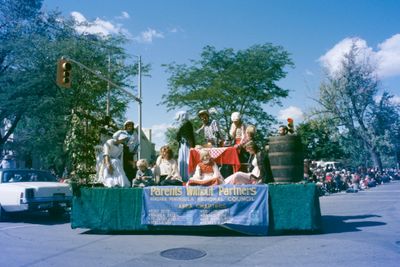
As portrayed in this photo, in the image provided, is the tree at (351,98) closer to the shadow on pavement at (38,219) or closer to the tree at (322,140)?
the tree at (322,140)

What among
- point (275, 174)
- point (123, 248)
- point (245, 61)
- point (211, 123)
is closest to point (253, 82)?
point (245, 61)

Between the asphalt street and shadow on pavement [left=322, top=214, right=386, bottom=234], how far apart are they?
2 centimetres

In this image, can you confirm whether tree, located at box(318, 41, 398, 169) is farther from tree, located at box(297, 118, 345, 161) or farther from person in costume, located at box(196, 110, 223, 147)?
person in costume, located at box(196, 110, 223, 147)

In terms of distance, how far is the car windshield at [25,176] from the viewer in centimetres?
1327

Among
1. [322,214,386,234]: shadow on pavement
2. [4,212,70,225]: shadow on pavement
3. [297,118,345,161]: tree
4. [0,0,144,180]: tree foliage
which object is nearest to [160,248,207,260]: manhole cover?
[322,214,386,234]: shadow on pavement

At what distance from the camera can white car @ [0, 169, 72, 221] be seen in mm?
12180

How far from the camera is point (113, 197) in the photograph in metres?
9.61

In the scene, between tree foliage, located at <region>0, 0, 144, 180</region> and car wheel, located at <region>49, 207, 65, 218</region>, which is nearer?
car wheel, located at <region>49, 207, 65, 218</region>

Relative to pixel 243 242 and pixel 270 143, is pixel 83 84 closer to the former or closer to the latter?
pixel 270 143

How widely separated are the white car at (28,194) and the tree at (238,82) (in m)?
18.4

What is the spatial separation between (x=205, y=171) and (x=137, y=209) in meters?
1.86

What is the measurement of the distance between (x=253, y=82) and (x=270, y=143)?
21.6m

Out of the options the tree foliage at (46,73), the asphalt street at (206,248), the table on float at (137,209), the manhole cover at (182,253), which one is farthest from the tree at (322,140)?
the manhole cover at (182,253)

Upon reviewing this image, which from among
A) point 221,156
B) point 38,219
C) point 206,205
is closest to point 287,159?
point 221,156
